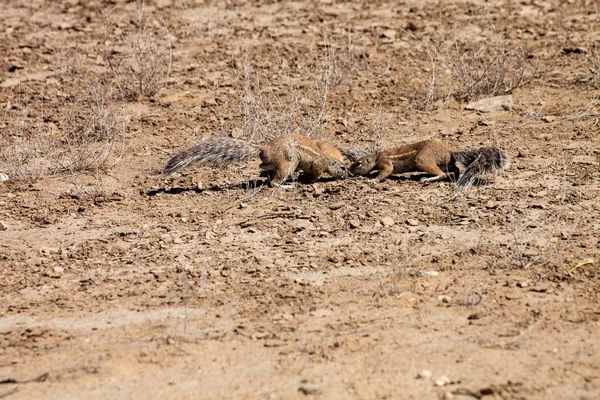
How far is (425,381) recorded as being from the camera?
4.98 meters

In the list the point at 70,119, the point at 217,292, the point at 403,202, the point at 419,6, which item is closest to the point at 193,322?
the point at 217,292

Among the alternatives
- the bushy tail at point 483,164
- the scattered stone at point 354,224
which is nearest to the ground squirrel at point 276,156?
the scattered stone at point 354,224

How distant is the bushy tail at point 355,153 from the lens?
8422mm

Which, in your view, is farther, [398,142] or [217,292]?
[398,142]

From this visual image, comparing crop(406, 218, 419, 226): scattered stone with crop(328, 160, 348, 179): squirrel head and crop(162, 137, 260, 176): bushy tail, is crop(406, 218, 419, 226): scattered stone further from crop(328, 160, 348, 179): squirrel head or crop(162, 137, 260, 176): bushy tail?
crop(162, 137, 260, 176): bushy tail

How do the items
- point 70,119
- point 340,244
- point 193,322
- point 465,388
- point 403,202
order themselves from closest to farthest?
point 465,388 → point 193,322 → point 340,244 → point 403,202 → point 70,119

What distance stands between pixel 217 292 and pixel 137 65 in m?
6.00

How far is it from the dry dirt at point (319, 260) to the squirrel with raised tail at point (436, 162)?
0.15 m

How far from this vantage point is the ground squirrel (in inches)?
316

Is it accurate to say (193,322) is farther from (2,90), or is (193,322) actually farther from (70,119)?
(2,90)

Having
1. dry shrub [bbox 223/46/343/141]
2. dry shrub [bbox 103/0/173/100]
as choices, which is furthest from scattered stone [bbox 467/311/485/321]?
dry shrub [bbox 103/0/173/100]

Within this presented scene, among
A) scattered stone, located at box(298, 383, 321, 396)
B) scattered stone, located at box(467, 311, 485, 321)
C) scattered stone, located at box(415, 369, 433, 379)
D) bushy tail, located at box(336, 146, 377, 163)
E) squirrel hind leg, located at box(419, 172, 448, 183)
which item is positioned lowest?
scattered stone, located at box(298, 383, 321, 396)

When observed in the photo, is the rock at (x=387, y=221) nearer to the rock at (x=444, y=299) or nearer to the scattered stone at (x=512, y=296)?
the rock at (x=444, y=299)

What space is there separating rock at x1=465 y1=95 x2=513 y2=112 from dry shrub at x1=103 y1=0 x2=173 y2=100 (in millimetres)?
3713
